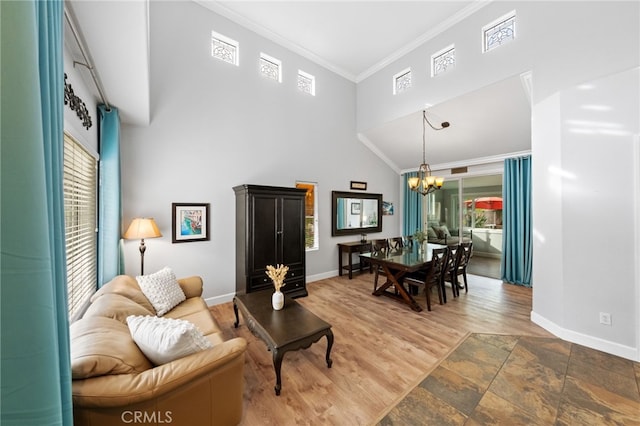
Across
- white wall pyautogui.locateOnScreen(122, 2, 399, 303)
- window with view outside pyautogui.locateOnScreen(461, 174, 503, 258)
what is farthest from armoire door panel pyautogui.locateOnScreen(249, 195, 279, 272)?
window with view outside pyautogui.locateOnScreen(461, 174, 503, 258)

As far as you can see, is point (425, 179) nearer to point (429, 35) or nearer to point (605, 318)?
point (605, 318)

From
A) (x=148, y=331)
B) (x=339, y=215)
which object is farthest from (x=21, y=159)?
(x=339, y=215)

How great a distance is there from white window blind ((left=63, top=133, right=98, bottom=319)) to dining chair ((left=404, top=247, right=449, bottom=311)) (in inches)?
154

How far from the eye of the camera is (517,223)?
482cm

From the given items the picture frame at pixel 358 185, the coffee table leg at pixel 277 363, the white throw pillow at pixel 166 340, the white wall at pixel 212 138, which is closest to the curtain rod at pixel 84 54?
the white wall at pixel 212 138

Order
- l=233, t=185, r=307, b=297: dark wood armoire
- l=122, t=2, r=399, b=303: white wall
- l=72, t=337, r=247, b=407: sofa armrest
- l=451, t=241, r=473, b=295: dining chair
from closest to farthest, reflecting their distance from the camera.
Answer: l=72, t=337, r=247, b=407: sofa armrest
l=122, t=2, r=399, b=303: white wall
l=233, t=185, r=307, b=297: dark wood armoire
l=451, t=241, r=473, b=295: dining chair

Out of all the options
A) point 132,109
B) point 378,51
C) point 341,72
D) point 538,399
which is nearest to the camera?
point 538,399

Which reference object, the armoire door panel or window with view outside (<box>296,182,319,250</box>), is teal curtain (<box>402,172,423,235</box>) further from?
the armoire door panel

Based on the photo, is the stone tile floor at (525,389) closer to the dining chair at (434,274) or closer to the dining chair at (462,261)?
the dining chair at (434,274)

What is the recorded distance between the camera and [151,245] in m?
3.44

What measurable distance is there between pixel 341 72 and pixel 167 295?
547 centimetres

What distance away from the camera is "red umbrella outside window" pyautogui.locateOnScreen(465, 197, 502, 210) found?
5316 millimetres

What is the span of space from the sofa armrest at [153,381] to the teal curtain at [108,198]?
204 centimetres

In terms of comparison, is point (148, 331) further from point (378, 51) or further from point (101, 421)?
point (378, 51)
